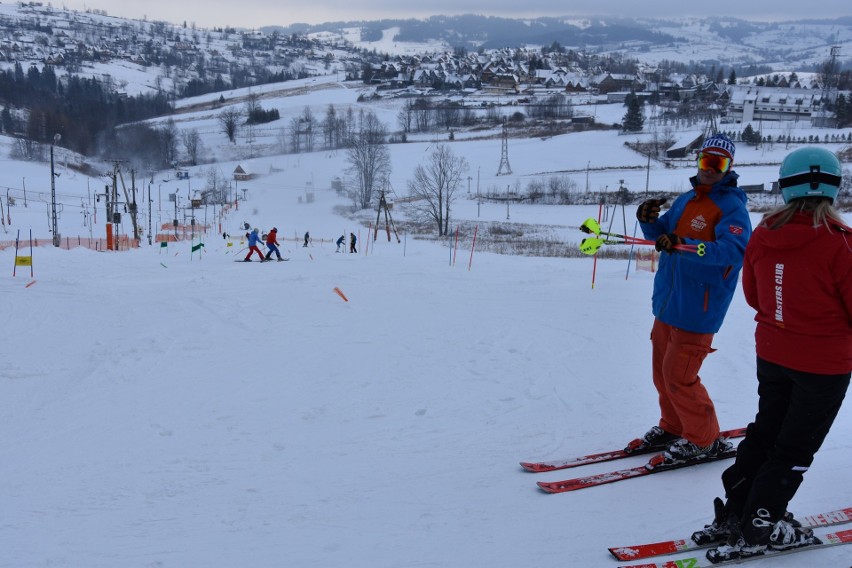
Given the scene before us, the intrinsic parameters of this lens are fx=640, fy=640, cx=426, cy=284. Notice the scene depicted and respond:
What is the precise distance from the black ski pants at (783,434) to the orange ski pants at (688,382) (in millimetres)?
843

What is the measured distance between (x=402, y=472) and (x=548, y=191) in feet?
180

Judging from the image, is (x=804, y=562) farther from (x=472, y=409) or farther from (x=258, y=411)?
(x=258, y=411)

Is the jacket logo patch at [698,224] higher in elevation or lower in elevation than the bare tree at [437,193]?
higher

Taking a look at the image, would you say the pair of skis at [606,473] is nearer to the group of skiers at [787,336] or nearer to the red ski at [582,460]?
the red ski at [582,460]

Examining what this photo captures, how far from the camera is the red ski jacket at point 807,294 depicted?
8.12 ft

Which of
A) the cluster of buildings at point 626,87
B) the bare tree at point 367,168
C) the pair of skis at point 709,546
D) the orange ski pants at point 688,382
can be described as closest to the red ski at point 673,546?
the pair of skis at point 709,546

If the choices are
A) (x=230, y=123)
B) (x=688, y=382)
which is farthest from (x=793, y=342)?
(x=230, y=123)

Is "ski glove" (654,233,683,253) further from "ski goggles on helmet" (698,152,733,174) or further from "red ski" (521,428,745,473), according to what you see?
"red ski" (521,428,745,473)

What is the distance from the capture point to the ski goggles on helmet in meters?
3.58

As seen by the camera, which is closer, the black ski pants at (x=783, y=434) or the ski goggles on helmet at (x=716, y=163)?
the black ski pants at (x=783, y=434)

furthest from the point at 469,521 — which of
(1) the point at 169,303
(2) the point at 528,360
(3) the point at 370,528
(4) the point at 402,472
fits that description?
(1) the point at 169,303

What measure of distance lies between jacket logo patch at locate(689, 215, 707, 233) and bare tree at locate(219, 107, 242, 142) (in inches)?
3654

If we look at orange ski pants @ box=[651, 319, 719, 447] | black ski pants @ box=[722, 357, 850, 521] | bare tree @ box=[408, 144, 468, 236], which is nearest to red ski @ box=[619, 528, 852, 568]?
black ski pants @ box=[722, 357, 850, 521]

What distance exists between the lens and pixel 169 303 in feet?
32.1
